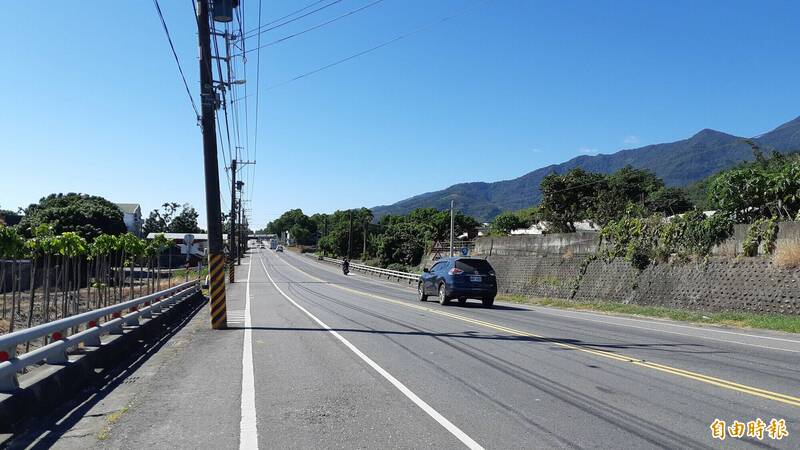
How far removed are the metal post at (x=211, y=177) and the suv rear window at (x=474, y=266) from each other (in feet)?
31.8

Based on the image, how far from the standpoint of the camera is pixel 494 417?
21.9 ft

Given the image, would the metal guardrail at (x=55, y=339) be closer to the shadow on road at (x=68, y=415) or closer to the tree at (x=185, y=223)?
the shadow on road at (x=68, y=415)

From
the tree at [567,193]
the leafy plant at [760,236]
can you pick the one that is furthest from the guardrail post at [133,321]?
the tree at [567,193]

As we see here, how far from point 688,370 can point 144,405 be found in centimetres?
761

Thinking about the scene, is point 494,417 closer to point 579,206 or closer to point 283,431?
point 283,431

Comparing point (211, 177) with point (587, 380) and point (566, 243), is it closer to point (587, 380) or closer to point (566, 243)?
point (587, 380)

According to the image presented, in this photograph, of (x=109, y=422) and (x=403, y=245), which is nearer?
(x=109, y=422)

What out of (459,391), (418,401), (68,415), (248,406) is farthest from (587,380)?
(68,415)

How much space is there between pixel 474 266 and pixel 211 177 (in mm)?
10807

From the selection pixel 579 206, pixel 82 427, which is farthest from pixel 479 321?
pixel 579 206

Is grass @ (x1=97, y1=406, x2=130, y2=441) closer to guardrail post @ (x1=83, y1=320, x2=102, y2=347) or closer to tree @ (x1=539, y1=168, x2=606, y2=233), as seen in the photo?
guardrail post @ (x1=83, y1=320, x2=102, y2=347)

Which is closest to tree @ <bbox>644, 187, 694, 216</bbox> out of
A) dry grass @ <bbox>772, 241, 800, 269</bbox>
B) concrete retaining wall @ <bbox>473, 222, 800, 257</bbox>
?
concrete retaining wall @ <bbox>473, 222, 800, 257</bbox>

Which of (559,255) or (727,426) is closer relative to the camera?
(727,426)

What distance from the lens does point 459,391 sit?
7957 millimetres
